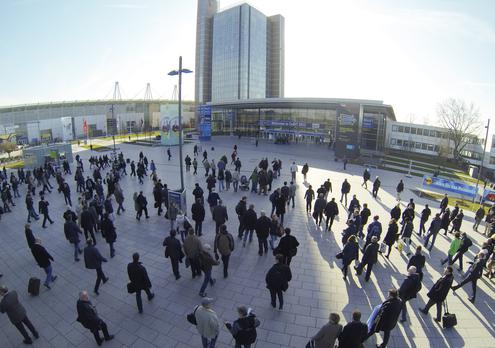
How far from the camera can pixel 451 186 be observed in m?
16.7

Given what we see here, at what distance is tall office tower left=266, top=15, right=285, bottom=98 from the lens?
91250 millimetres

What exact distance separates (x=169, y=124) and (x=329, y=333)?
121 feet

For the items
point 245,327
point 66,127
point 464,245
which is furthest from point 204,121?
point 245,327

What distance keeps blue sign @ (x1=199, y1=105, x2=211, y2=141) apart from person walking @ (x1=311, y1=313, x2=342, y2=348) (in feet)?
137

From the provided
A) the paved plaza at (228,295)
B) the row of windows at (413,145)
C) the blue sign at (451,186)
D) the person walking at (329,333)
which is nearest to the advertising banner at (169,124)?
the paved plaza at (228,295)

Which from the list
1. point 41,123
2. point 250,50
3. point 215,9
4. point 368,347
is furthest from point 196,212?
point 215,9

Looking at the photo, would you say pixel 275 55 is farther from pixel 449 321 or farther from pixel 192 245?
pixel 449 321

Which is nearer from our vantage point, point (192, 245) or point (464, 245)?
point (192, 245)

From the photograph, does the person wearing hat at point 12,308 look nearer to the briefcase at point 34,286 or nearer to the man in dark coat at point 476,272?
the briefcase at point 34,286

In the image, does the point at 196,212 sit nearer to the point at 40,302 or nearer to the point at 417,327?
the point at 40,302

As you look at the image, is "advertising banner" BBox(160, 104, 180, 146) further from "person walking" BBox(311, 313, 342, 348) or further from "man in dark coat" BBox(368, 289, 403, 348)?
"person walking" BBox(311, 313, 342, 348)

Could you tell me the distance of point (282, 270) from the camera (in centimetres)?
566

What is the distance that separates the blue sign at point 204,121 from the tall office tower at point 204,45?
162 feet

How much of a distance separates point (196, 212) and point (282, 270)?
4720 mm
